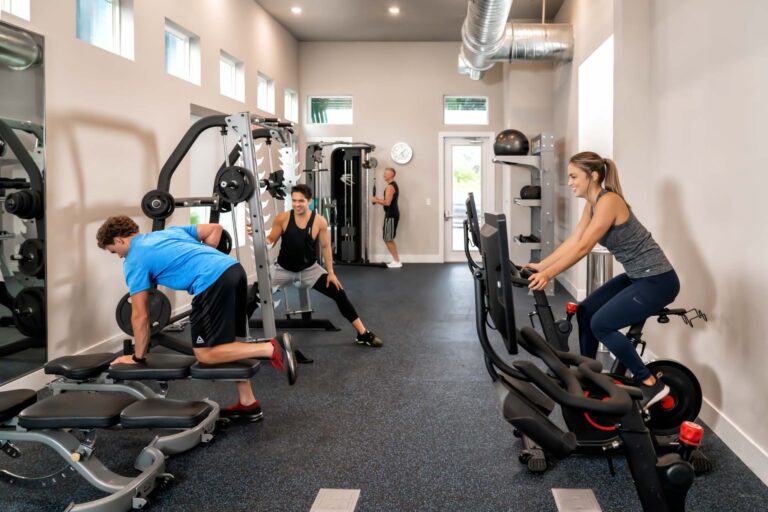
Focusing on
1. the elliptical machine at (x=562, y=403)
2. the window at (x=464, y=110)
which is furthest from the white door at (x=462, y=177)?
the elliptical machine at (x=562, y=403)

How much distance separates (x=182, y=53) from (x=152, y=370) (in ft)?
13.1

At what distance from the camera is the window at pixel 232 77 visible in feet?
21.9

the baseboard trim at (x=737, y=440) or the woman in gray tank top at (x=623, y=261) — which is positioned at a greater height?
the woman in gray tank top at (x=623, y=261)

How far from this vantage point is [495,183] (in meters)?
9.36

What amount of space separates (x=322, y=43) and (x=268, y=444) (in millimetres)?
7954

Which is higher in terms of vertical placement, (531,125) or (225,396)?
(531,125)

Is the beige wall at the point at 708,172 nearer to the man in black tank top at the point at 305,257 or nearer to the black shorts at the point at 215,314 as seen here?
the man in black tank top at the point at 305,257

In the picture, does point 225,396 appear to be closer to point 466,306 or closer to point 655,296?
point 655,296

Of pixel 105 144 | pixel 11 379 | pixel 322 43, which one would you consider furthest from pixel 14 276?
pixel 322 43

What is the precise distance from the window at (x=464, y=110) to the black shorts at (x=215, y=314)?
23.4ft

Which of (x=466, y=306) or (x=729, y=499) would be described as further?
(x=466, y=306)

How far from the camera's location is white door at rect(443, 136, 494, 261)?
942 cm

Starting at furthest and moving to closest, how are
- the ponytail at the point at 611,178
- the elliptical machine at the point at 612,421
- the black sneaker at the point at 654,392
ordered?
the ponytail at the point at 611,178 → the black sneaker at the point at 654,392 → the elliptical machine at the point at 612,421

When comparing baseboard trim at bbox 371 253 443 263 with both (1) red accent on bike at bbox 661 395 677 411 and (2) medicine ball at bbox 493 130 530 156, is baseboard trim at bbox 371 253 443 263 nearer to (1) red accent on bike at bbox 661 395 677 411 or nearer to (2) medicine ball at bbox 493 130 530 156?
(2) medicine ball at bbox 493 130 530 156
